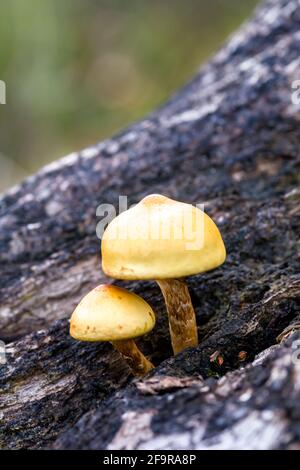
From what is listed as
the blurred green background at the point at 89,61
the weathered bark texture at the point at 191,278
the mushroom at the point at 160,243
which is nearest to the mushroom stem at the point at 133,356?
the weathered bark texture at the point at 191,278

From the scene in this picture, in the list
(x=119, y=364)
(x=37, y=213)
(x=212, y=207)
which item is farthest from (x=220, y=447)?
(x=37, y=213)

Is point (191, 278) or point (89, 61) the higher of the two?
point (89, 61)

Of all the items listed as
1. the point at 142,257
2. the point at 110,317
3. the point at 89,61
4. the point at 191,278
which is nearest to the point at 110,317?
the point at 110,317

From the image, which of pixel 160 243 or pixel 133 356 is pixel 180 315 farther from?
pixel 160 243

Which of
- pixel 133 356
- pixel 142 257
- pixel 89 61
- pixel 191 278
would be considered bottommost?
pixel 133 356

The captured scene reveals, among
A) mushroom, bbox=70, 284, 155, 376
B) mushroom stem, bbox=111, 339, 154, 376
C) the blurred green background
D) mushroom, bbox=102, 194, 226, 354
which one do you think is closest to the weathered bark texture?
mushroom stem, bbox=111, 339, 154, 376

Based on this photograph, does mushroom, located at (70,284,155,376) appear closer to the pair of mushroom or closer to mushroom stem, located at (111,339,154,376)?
the pair of mushroom
